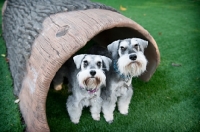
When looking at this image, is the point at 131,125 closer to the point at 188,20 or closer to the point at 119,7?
the point at 188,20

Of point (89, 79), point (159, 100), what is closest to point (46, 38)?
point (89, 79)

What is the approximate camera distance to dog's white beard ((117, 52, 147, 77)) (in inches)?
118

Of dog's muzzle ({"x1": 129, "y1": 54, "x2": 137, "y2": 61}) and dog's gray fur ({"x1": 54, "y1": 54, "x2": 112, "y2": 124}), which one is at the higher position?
dog's muzzle ({"x1": 129, "y1": 54, "x2": 137, "y2": 61})

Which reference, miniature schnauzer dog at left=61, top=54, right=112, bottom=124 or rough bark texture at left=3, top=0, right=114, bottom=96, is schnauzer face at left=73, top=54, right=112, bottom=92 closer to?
miniature schnauzer dog at left=61, top=54, right=112, bottom=124

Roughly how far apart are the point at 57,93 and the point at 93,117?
1.12 meters

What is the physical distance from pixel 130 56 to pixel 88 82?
73 cm

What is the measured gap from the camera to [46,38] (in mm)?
3182

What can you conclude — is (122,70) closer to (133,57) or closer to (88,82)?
(133,57)

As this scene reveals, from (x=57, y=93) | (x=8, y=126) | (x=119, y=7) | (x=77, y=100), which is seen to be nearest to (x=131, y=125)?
(x=77, y=100)

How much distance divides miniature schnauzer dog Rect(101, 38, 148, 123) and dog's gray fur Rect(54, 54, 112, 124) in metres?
0.14

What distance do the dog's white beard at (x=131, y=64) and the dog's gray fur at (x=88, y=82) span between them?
0.31 meters

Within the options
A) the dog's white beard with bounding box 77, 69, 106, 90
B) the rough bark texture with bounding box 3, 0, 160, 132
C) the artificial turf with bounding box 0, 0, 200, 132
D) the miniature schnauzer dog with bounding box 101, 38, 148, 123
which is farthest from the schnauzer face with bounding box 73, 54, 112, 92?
the artificial turf with bounding box 0, 0, 200, 132

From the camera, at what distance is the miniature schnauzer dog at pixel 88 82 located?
117 inches

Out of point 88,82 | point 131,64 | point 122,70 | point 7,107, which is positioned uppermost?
point 131,64
